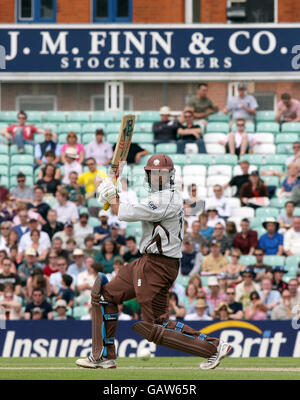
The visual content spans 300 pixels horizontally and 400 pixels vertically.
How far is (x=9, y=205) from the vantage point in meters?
19.4

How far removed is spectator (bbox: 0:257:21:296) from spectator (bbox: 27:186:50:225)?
1630mm

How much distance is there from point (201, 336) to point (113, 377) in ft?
3.76

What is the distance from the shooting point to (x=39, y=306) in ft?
55.1

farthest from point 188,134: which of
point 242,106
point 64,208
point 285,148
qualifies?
point 64,208

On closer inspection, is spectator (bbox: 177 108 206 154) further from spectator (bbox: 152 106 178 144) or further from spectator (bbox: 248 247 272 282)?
spectator (bbox: 248 247 272 282)

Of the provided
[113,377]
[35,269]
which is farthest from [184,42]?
[113,377]

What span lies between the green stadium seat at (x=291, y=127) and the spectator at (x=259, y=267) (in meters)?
3.99

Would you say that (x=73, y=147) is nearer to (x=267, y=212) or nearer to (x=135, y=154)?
(x=135, y=154)

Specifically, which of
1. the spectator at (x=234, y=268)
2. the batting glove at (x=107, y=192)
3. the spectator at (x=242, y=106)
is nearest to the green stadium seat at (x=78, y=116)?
the spectator at (x=242, y=106)

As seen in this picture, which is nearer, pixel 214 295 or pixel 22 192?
pixel 214 295

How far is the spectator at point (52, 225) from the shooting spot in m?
18.8

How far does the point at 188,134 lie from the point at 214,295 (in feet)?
15.7

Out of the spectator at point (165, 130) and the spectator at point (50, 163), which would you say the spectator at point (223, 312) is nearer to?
the spectator at point (50, 163)
